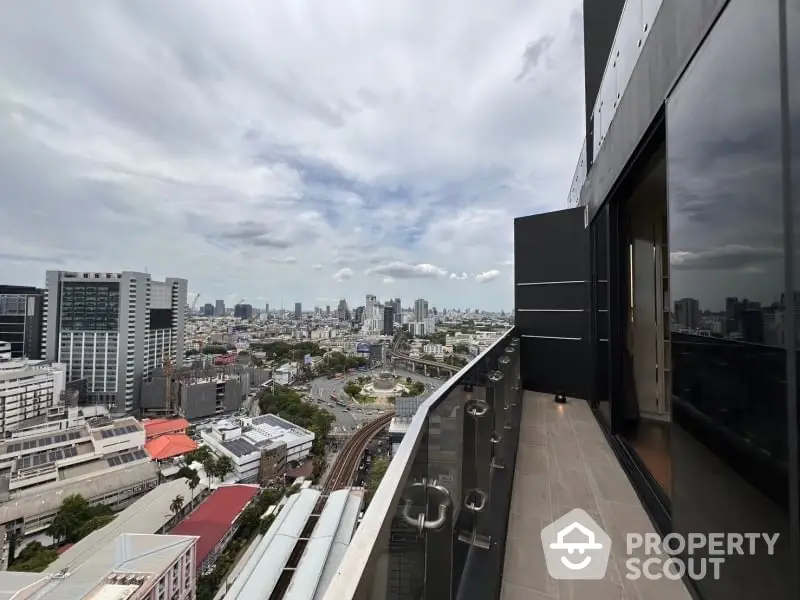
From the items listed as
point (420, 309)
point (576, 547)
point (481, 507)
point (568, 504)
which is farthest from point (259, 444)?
point (420, 309)

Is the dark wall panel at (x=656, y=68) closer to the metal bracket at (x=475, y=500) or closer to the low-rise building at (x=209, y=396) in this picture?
the metal bracket at (x=475, y=500)

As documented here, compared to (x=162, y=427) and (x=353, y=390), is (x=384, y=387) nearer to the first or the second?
(x=353, y=390)

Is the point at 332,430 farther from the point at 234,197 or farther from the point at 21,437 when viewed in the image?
the point at 234,197

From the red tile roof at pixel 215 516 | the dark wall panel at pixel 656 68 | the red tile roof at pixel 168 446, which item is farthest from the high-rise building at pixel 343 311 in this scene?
the dark wall panel at pixel 656 68

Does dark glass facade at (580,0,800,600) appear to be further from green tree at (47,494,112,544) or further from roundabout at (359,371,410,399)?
roundabout at (359,371,410,399)

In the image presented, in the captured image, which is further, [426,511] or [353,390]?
[353,390]

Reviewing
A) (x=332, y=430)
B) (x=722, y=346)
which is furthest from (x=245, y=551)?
(x=722, y=346)
